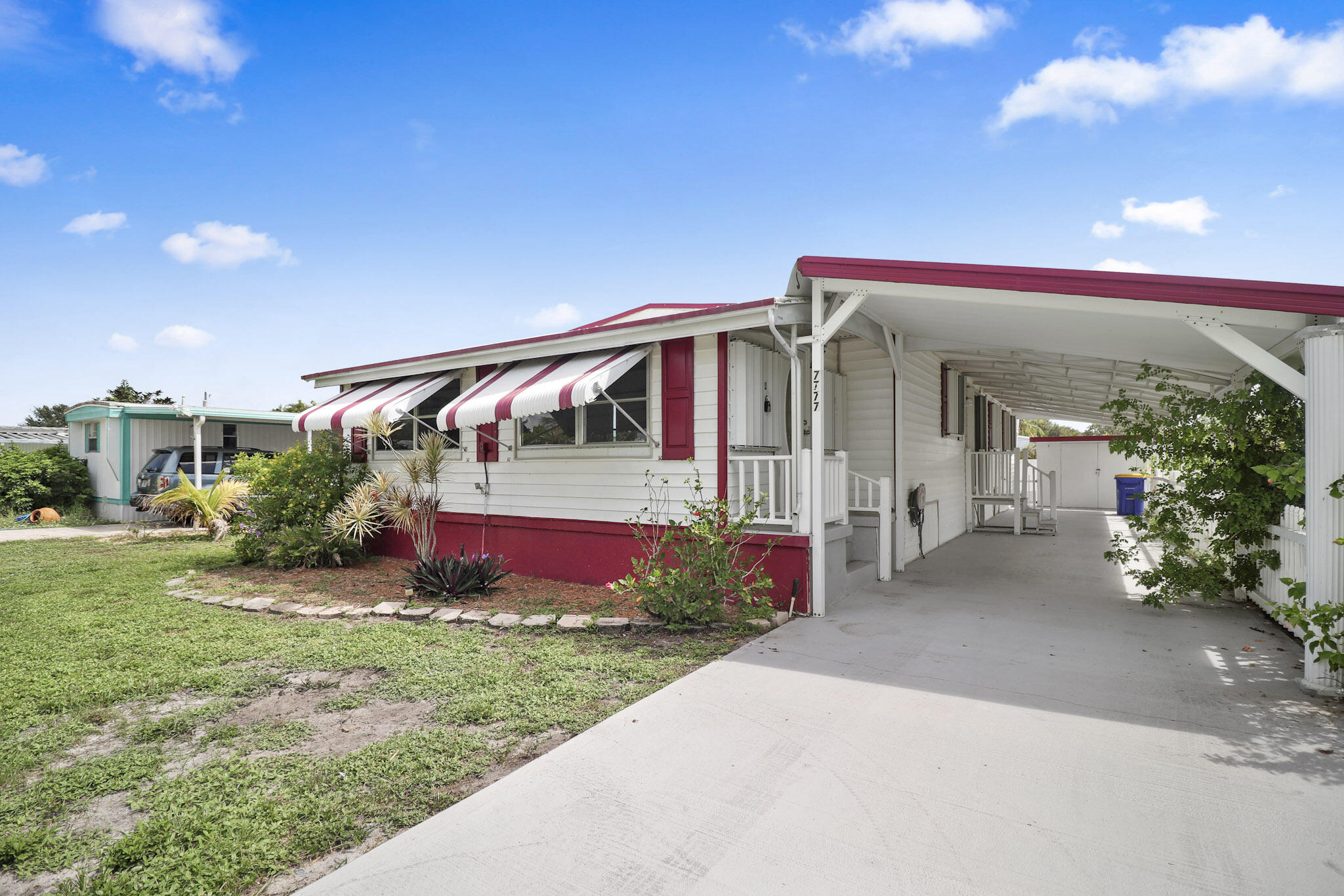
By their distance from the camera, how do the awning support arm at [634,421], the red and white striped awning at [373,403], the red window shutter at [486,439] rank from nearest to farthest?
the awning support arm at [634,421]
the red and white striped awning at [373,403]
the red window shutter at [486,439]

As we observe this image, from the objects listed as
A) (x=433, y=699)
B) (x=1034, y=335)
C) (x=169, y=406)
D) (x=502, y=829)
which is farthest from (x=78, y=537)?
(x=1034, y=335)

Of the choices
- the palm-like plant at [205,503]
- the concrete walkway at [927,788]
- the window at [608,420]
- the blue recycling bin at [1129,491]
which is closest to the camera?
the concrete walkway at [927,788]

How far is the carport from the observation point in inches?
149

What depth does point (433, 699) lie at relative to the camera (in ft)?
12.9

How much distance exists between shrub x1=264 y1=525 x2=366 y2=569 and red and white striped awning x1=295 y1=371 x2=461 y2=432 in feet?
4.65

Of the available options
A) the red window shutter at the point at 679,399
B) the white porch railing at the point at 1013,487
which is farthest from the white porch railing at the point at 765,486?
the white porch railing at the point at 1013,487

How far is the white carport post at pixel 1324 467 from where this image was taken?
373cm

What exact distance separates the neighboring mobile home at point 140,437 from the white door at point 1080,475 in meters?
22.5

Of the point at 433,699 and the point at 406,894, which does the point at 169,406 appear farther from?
the point at 406,894

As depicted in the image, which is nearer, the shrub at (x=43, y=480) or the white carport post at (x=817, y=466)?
the white carport post at (x=817, y=466)

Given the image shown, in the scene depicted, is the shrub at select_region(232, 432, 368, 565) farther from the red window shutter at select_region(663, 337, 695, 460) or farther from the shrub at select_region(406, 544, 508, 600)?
the red window shutter at select_region(663, 337, 695, 460)

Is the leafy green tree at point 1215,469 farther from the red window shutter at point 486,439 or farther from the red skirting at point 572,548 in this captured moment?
the red window shutter at point 486,439

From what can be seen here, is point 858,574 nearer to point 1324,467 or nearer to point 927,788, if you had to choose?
point 1324,467

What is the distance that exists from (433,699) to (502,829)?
167 centimetres
